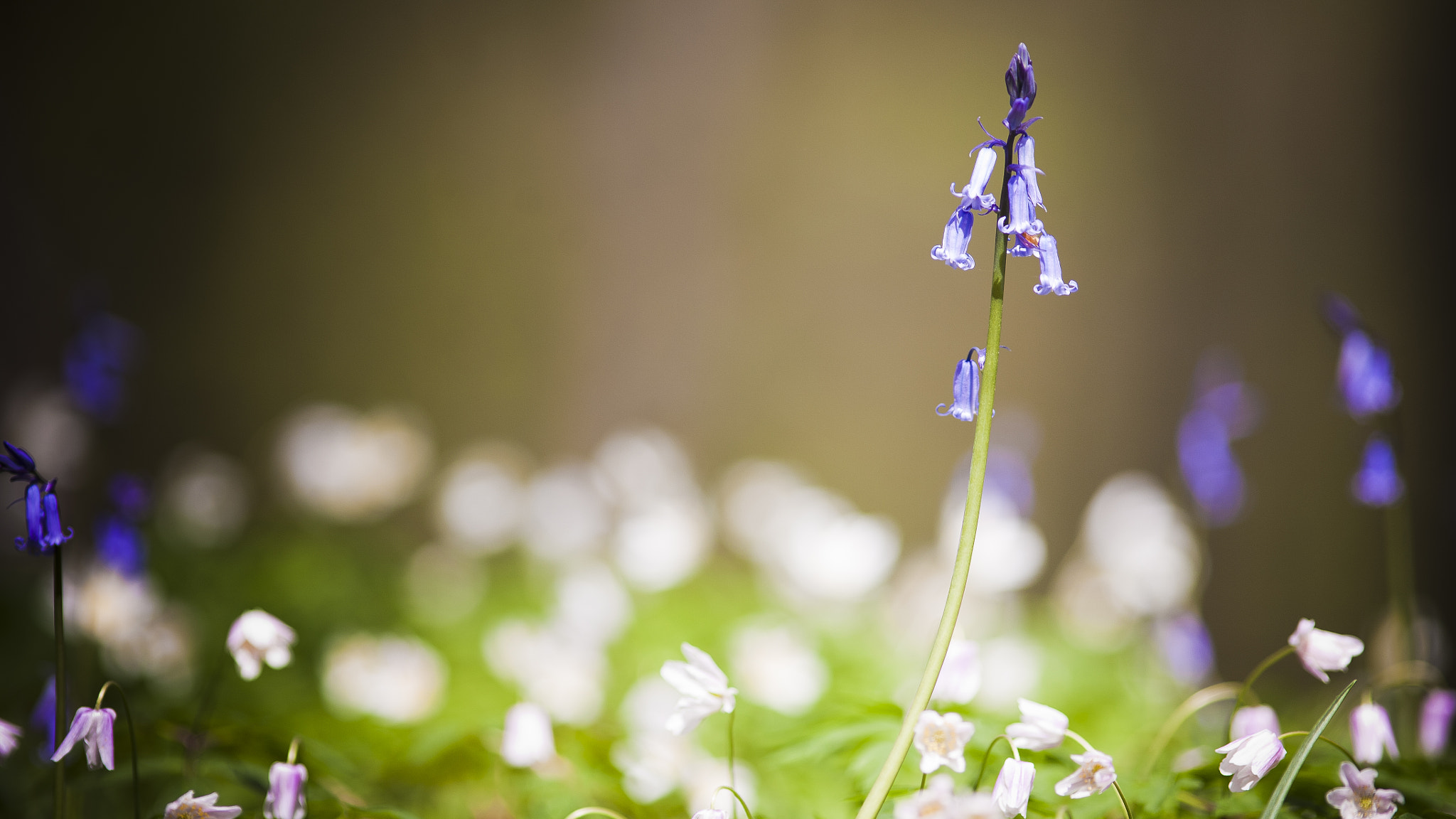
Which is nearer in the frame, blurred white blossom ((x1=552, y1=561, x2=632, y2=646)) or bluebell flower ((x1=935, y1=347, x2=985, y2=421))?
bluebell flower ((x1=935, y1=347, x2=985, y2=421))

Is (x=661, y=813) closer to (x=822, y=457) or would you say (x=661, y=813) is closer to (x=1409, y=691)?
(x=1409, y=691)

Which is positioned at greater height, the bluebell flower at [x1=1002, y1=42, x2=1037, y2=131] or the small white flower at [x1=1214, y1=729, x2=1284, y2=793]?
the bluebell flower at [x1=1002, y1=42, x2=1037, y2=131]

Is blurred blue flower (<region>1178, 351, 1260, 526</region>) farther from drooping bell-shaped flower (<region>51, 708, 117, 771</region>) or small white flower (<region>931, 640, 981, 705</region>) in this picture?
drooping bell-shaped flower (<region>51, 708, 117, 771</region>)

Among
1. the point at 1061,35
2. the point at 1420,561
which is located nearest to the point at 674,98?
the point at 1061,35

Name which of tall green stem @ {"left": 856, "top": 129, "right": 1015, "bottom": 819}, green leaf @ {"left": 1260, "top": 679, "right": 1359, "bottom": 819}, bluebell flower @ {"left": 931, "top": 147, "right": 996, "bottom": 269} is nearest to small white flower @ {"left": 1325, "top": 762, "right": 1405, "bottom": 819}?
green leaf @ {"left": 1260, "top": 679, "right": 1359, "bottom": 819}

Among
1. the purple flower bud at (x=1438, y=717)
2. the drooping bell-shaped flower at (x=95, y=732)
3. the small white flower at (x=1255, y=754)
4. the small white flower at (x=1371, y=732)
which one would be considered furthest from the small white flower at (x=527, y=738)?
the purple flower bud at (x=1438, y=717)

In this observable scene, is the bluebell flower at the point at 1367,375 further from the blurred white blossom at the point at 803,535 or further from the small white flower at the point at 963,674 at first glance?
the blurred white blossom at the point at 803,535
